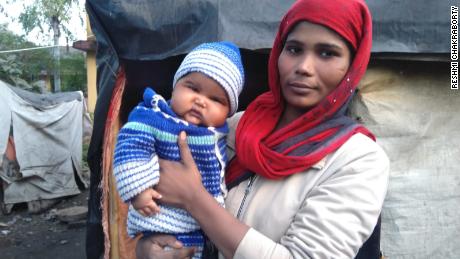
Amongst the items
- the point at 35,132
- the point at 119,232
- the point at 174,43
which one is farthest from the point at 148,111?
the point at 35,132

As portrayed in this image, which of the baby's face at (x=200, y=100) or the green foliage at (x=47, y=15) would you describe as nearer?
the baby's face at (x=200, y=100)

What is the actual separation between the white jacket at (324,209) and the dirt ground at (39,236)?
5.44m

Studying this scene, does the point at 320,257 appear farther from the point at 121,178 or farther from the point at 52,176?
the point at 52,176

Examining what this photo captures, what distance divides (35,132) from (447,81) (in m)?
7.77

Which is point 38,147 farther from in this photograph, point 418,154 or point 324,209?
point 324,209

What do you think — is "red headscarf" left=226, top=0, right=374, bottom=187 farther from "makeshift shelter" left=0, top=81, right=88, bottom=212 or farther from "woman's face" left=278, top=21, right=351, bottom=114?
"makeshift shelter" left=0, top=81, right=88, bottom=212

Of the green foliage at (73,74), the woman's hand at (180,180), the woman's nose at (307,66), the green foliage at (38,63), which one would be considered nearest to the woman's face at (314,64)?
the woman's nose at (307,66)

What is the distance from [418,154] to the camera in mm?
2504

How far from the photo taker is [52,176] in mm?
8406

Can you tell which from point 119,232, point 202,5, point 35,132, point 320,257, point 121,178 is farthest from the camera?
point 35,132

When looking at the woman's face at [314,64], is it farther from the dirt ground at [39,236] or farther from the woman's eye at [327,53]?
the dirt ground at [39,236]

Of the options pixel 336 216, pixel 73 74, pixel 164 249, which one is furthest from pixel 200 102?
pixel 73 74

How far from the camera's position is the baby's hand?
143cm

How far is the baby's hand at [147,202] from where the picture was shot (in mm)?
1434
